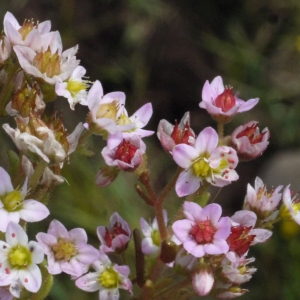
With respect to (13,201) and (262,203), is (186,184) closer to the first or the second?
(262,203)

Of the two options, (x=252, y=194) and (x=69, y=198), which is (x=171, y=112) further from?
(x=252, y=194)

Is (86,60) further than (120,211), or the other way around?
(86,60)

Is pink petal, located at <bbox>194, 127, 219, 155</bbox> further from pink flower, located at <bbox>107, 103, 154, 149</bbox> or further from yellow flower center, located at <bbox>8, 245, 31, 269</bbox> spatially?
yellow flower center, located at <bbox>8, 245, 31, 269</bbox>

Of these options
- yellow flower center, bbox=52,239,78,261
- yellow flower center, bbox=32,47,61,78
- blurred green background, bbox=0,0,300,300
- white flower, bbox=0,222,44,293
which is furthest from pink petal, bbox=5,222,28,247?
blurred green background, bbox=0,0,300,300

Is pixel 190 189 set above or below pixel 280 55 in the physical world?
above

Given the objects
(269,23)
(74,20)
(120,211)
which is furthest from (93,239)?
(269,23)

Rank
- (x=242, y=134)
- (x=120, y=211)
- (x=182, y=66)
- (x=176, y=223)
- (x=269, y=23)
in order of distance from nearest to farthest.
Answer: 1. (x=176, y=223)
2. (x=242, y=134)
3. (x=120, y=211)
4. (x=269, y=23)
5. (x=182, y=66)
